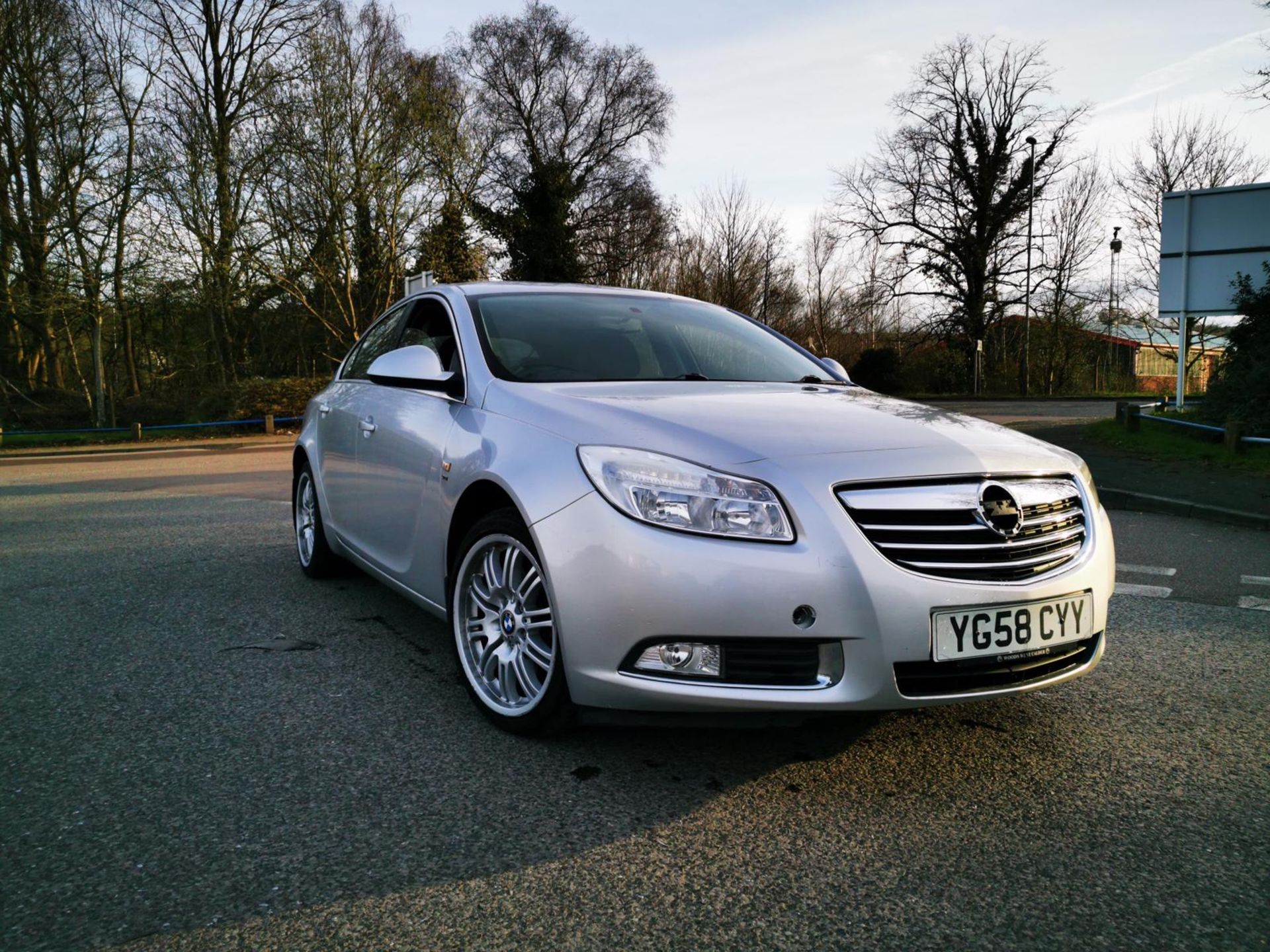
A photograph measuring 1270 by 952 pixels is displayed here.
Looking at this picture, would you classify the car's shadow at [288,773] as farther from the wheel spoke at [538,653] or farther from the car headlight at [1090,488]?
the car headlight at [1090,488]

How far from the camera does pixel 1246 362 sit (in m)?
14.2

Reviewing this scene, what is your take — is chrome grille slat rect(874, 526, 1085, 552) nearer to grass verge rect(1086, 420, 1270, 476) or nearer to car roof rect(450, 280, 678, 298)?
car roof rect(450, 280, 678, 298)

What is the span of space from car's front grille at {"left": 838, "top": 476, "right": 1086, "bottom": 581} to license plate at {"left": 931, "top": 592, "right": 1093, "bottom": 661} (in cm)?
10

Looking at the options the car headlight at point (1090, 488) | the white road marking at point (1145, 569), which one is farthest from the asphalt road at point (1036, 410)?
the car headlight at point (1090, 488)

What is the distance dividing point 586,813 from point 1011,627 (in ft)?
4.32

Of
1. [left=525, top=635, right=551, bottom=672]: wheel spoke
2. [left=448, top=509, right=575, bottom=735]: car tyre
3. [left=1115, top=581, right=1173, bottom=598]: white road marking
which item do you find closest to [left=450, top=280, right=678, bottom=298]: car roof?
[left=448, top=509, right=575, bottom=735]: car tyre

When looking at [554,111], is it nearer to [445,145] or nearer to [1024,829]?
[445,145]

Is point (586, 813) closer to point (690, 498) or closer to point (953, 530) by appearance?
point (690, 498)

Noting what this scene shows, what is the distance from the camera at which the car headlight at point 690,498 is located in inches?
104

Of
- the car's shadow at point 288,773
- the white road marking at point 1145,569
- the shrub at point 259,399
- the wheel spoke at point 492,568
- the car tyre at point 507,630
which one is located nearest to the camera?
the car's shadow at point 288,773

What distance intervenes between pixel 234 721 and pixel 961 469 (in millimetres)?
2556

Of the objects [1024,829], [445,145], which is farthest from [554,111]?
[1024,829]

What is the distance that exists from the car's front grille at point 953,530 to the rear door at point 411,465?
5.49 ft

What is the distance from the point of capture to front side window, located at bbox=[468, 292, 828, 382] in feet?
12.5
